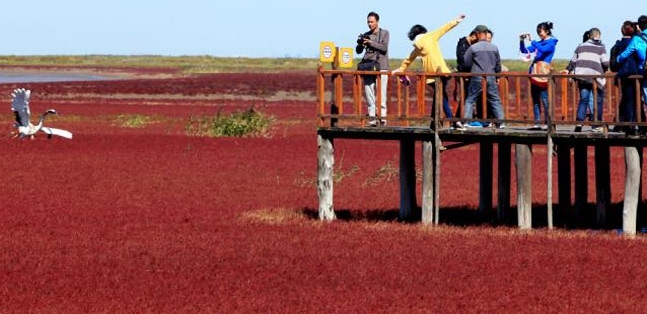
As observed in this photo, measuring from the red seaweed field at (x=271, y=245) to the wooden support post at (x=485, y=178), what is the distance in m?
0.33

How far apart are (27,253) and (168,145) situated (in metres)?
21.2

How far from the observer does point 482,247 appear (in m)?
19.9

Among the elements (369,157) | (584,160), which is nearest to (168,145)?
(369,157)

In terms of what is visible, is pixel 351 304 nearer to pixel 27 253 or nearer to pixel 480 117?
pixel 27 253

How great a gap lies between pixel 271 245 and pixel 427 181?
11.3 feet

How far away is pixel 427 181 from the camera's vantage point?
73.9ft

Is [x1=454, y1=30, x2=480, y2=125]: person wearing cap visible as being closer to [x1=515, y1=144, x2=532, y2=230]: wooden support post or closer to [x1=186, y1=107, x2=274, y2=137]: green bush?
[x1=515, y1=144, x2=532, y2=230]: wooden support post

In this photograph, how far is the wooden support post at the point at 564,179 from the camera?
24.3 meters

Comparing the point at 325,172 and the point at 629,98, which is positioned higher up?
the point at 629,98

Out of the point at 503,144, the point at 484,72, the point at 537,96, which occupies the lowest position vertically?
the point at 503,144

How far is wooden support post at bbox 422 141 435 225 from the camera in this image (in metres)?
22.4

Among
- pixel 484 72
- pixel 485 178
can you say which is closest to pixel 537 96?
pixel 485 178

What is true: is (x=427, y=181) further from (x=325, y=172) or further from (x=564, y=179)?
(x=564, y=179)

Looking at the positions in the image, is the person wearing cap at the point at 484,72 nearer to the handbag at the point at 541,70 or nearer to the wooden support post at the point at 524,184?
the wooden support post at the point at 524,184
